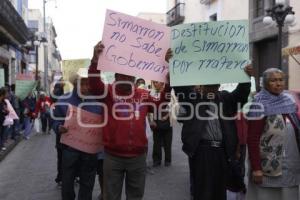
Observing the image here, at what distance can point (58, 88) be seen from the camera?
7.77 meters

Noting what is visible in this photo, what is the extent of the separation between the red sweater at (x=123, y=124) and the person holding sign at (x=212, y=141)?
39cm

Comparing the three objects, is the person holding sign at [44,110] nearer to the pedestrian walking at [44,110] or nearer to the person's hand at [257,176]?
the pedestrian walking at [44,110]

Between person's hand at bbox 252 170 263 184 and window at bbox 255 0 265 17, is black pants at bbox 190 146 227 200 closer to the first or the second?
person's hand at bbox 252 170 263 184

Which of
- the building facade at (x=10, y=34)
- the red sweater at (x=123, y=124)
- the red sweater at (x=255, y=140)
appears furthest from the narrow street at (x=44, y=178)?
the building facade at (x=10, y=34)

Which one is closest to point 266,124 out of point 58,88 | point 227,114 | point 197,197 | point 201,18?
point 227,114

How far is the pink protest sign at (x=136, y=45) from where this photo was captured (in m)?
4.90

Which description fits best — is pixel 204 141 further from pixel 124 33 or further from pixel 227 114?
pixel 124 33

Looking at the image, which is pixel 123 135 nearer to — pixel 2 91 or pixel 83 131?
pixel 83 131

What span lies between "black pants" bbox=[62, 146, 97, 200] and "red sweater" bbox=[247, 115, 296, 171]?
6.55ft

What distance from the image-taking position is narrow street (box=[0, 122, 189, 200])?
765 cm

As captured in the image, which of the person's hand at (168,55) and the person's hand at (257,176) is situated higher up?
the person's hand at (168,55)

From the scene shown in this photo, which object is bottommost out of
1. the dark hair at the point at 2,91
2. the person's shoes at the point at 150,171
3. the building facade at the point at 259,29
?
the person's shoes at the point at 150,171

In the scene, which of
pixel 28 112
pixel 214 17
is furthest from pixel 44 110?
pixel 214 17

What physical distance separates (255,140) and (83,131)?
1.98 metres
